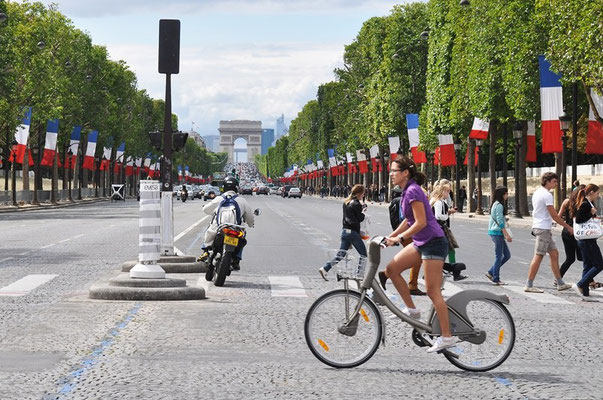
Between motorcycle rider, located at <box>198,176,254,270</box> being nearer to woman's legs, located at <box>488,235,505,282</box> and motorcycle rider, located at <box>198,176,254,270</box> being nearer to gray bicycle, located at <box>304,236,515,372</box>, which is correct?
woman's legs, located at <box>488,235,505,282</box>

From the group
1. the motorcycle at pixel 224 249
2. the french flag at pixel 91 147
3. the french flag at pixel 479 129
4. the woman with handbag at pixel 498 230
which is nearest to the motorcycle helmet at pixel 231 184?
the motorcycle at pixel 224 249

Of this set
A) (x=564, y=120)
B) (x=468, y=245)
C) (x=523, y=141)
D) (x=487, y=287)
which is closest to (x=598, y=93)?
(x=564, y=120)

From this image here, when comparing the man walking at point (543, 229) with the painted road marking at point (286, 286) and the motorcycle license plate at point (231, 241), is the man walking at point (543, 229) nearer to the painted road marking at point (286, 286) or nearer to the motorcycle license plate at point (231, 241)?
the painted road marking at point (286, 286)

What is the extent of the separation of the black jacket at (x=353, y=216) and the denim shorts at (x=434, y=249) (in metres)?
9.34

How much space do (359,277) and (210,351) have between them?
1.70m

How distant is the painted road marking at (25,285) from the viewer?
49.1ft

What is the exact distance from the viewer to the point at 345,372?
8.71 meters

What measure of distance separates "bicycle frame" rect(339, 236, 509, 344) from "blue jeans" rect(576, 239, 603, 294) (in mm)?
6850

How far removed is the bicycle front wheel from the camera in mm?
8766

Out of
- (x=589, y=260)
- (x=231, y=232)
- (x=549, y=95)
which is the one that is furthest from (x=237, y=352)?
(x=549, y=95)

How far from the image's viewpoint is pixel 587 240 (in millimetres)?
15328

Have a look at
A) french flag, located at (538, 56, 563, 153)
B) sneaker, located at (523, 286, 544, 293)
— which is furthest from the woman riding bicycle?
french flag, located at (538, 56, 563, 153)

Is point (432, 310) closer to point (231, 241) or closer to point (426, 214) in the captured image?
point (426, 214)

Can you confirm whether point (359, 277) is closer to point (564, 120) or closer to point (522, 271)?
point (522, 271)
